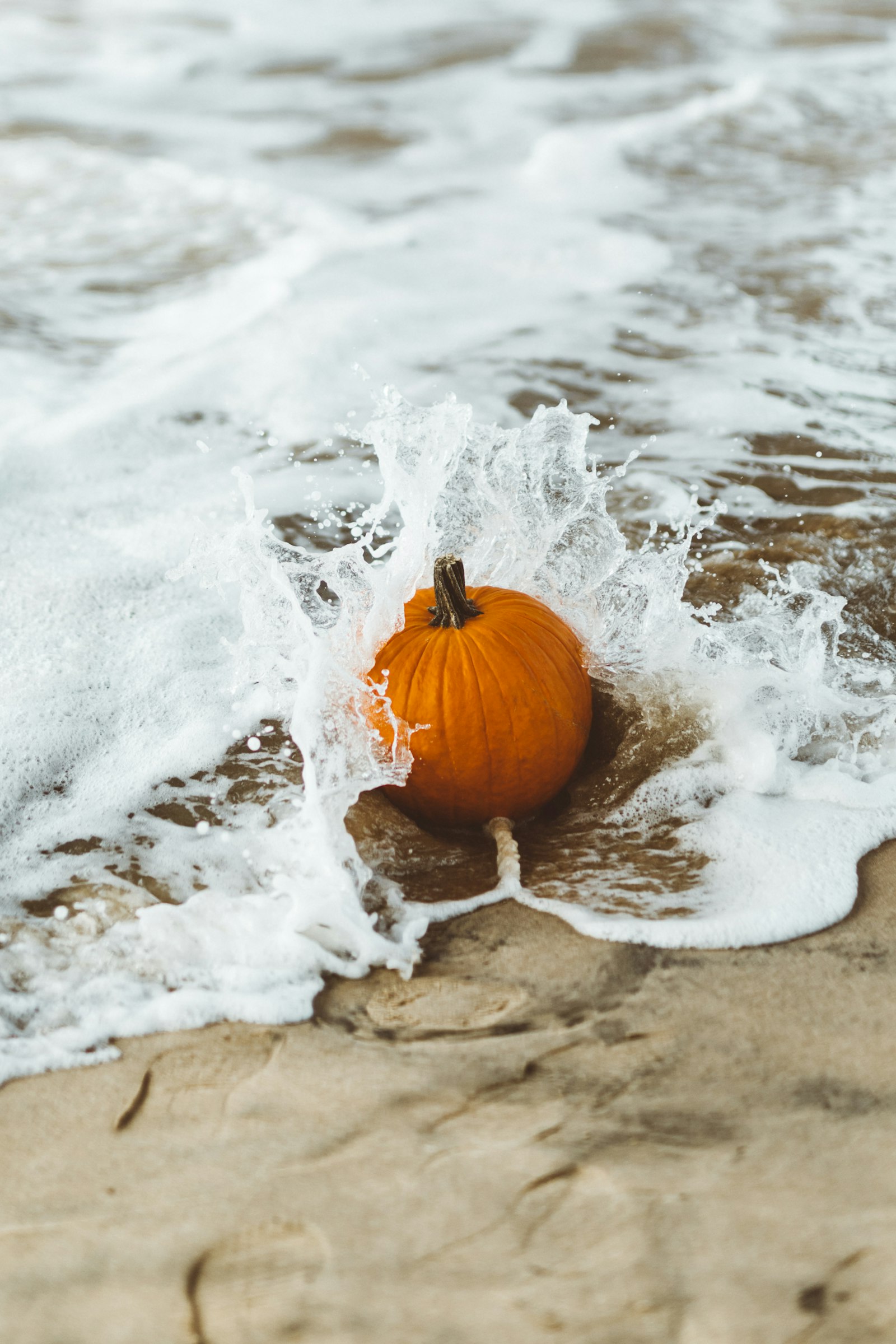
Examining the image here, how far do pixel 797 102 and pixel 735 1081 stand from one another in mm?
9388

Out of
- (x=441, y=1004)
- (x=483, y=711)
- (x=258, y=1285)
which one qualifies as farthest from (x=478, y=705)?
(x=258, y=1285)

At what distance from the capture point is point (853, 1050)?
5.49 ft

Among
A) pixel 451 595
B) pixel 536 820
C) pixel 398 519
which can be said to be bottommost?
pixel 536 820

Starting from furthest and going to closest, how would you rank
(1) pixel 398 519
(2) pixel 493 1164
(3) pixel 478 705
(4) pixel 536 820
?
1. (1) pixel 398 519
2. (4) pixel 536 820
3. (3) pixel 478 705
4. (2) pixel 493 1164

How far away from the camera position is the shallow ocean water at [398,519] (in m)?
2.05

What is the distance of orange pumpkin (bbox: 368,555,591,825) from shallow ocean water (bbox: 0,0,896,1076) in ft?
0.28

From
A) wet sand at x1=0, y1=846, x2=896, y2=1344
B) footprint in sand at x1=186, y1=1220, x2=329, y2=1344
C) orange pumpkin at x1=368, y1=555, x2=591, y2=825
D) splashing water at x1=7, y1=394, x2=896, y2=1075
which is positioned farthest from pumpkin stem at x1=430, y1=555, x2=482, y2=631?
footprint in sand at x1=186, y1=1220, x2=329, y2=1344

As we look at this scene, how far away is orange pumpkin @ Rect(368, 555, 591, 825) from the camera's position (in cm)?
213

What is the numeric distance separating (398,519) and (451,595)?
146 centimetres

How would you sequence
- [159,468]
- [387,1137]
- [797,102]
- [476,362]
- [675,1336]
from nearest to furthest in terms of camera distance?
[675,1336] → [387,1137] → [159,468] → [476,362] → [797,102]

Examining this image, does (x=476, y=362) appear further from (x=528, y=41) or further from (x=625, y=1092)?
(x=528, y=41)

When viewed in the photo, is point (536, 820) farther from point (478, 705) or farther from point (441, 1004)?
point (441, 1004)

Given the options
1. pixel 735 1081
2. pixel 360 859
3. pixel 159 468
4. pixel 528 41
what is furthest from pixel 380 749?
pixel 528 41

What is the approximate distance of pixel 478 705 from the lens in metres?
2.12
